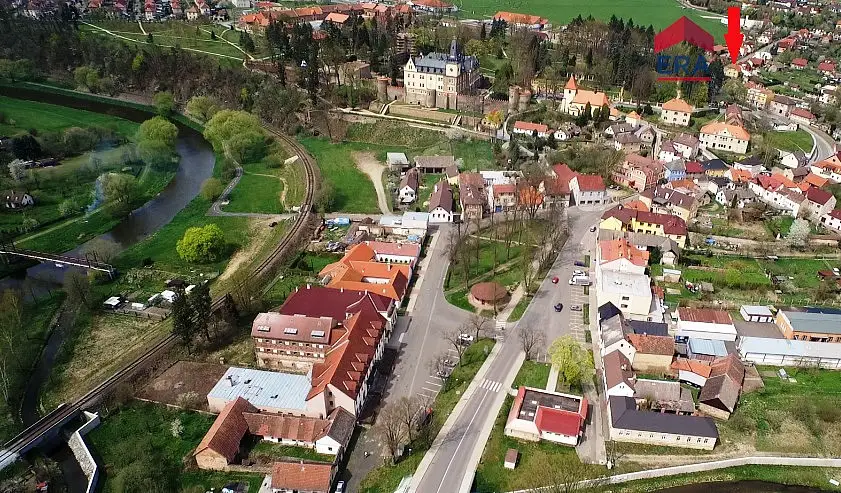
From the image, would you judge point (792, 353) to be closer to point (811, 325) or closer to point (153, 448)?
point (811, 325)

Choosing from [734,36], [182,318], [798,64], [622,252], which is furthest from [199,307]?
[734,36]

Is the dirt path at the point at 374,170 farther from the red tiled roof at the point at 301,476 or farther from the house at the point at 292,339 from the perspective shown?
the red tiled roof at the point at 301,476

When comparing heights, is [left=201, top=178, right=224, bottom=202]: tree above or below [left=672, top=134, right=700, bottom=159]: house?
below

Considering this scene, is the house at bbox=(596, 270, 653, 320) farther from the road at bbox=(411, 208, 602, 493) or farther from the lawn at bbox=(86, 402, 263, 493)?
the lawn at bbox=(86, 402, 263, 493)

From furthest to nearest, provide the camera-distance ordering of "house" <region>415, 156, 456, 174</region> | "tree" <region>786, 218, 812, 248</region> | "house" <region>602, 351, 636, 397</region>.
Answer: "house" <region>415, 156, 456, 174</region> < "tree" <region>786, 218, 812, 248</region> < "house" <region>602, 351, 636, 397</region>

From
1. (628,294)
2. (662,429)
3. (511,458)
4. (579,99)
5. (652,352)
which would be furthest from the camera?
(579,99)

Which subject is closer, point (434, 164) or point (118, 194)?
point (118, 194)

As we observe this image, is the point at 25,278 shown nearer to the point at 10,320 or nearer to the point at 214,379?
the point at 10,320

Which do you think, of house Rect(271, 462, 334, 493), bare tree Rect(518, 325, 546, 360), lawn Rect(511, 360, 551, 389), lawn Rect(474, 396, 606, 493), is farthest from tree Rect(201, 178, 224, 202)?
lawn Rect(474, 396, 606, 493)
